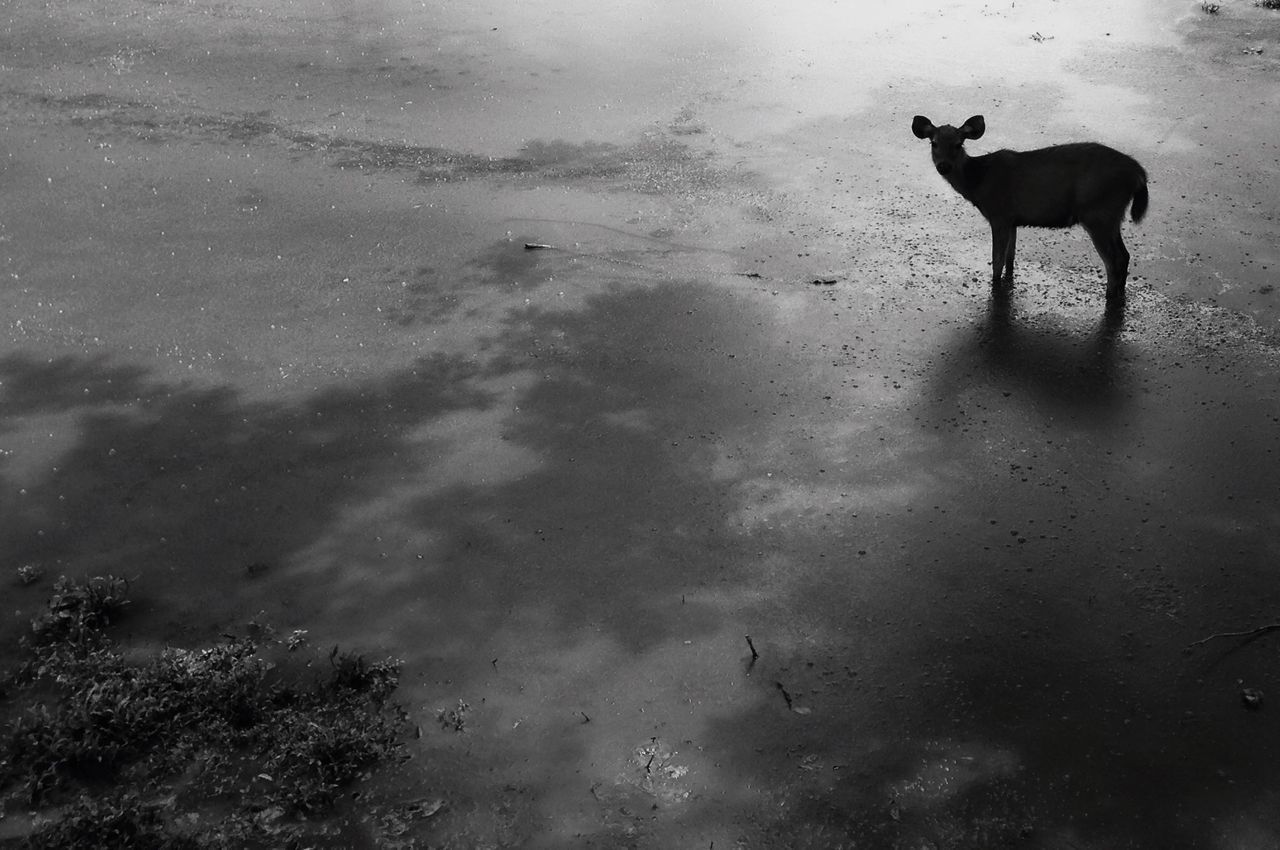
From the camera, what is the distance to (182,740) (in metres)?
4.57

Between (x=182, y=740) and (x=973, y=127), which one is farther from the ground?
(x=973, y=127)

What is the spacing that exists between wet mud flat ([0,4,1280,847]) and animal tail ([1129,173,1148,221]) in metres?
0.54

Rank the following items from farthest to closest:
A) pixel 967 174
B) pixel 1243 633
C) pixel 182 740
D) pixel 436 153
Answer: pixel 436 153 < pixel 967 174 < pixel 1243 633 < pixel 182 740

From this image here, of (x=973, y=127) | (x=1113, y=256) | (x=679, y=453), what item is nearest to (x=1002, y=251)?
(x=1113, y=256)

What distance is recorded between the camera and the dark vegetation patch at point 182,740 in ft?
13.8

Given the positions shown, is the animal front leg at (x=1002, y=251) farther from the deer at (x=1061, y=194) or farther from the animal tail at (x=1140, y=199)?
the animal tail at (x=1140, y=199)

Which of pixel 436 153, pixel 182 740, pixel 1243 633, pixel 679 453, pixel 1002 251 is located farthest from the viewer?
pixel 436 153

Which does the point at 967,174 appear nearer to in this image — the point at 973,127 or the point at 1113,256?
the point at 973,127

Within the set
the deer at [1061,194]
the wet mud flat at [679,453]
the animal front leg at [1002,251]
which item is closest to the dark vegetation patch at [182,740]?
the wet mud flat at [679,453]

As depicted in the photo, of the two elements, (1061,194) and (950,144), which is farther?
(950,144)

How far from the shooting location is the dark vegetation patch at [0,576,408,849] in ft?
13.8

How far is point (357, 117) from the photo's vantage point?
35.1 feet

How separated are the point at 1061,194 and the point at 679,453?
3.26 metres

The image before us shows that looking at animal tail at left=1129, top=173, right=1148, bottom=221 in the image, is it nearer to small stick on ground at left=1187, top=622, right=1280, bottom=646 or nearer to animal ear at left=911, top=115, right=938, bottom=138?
animal ear at left=911, top=115, right=938, bottom=138
